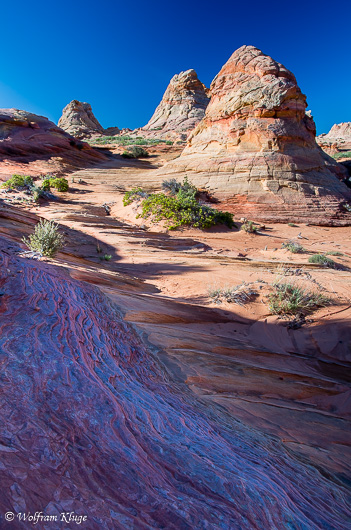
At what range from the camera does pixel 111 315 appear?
9.89ft

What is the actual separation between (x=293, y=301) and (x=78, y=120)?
5115 centimetres

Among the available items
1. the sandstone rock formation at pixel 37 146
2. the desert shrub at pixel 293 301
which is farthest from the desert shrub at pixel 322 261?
the sandstone rock formation at pixel 37 146

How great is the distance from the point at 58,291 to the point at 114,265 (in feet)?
14.0

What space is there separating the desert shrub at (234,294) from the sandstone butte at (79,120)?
44.7m

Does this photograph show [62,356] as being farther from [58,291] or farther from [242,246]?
[242,246]

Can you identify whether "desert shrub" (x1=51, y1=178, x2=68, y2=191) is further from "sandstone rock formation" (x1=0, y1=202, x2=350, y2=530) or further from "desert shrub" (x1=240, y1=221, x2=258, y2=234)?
"sandstone rock formation" (x1=0, y1=202, x2=350, y2=530)

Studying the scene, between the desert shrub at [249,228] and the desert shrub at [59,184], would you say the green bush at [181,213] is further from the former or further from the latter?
the desert shrub at [59,184]

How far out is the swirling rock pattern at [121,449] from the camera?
3.19ft

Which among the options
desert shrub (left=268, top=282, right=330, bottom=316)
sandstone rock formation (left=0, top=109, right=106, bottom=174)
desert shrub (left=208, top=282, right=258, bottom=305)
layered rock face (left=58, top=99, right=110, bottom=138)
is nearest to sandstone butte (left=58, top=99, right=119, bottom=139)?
layered rock face (left=58, top=99, right=110, bottom=138)

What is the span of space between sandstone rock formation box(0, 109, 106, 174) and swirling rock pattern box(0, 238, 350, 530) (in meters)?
20.7

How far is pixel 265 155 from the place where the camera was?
15.4 meters

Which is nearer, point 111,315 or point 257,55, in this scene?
point 111,315

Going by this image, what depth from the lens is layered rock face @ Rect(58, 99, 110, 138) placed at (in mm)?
43625

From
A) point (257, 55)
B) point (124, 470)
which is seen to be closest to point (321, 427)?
point (124, 470)
